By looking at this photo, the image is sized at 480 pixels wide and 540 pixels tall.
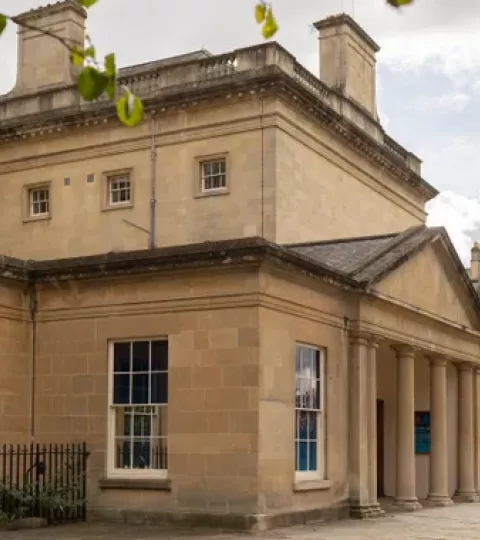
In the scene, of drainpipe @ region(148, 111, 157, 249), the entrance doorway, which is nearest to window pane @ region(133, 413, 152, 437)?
the entrance doorway

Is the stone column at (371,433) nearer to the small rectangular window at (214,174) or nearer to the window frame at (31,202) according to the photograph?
the small rectangular window at (214,174)

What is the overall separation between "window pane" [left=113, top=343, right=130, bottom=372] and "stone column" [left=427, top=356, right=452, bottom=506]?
814 centimetres

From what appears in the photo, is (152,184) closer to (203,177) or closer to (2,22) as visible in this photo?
(203,177)

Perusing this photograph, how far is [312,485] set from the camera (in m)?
17.3

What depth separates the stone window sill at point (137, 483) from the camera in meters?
16.3

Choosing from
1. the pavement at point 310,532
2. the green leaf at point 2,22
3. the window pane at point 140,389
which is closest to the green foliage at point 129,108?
the green leaf at point 2,22


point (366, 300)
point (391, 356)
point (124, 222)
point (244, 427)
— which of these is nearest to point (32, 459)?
point (244, 427)

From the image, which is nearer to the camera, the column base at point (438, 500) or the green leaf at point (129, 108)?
the green leaf at point (129, 108)

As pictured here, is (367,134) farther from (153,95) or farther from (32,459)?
(32,459)

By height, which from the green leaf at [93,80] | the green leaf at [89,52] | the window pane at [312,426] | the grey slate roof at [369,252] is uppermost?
the grey slate roof at [369,252]

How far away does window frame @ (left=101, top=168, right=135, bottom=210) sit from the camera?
29328 millimetres

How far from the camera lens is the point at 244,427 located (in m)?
15.9

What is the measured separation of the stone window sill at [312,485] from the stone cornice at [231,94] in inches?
485

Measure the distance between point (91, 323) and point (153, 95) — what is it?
12.4 metres
